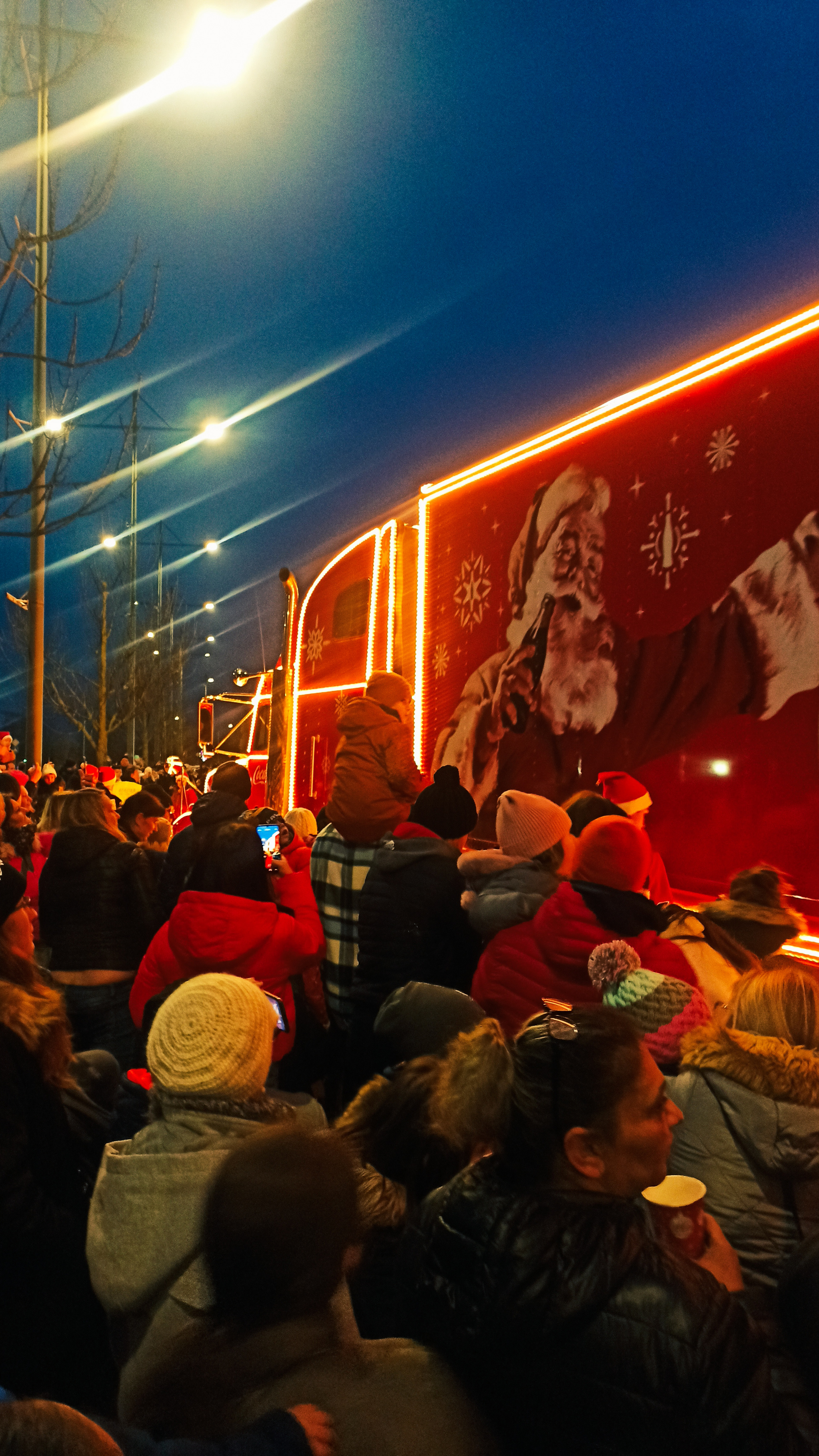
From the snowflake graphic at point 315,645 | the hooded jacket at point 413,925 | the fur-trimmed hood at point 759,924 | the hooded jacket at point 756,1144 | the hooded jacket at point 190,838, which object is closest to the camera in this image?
the hooded jacket at point 756,1144

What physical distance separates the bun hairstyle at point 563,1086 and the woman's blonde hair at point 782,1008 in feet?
2.91

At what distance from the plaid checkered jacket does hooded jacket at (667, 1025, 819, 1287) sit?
2.37m

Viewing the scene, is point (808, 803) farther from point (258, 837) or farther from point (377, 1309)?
point (377, 1309)

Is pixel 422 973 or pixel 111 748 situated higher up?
pixel 111 748

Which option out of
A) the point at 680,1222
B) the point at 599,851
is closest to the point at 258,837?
the point at 599,851

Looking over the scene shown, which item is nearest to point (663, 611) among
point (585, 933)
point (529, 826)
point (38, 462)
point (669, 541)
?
point (669, 541)

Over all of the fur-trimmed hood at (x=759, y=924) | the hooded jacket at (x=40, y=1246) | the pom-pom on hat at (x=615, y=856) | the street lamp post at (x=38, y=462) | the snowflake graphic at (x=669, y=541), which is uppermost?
the street lamp post at (x=38, y=462)

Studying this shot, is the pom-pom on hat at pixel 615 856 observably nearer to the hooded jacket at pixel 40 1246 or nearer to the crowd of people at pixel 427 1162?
the crowd of people at pixel 427 1162

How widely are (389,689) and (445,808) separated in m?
1.66

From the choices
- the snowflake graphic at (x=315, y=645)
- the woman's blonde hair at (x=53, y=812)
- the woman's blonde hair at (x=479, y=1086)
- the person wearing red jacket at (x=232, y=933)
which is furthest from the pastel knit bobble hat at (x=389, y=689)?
the woman's blonde hair at (x=479, y=1086)

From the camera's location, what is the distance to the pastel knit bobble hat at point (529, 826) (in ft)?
13.0

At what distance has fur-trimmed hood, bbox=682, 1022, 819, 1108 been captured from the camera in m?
2.50

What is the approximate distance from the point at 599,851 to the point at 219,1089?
1.45 meters

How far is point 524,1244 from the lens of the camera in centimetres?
162
